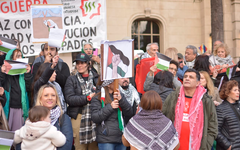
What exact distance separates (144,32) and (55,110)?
26.9 ft

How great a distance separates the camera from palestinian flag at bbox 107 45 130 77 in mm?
3848

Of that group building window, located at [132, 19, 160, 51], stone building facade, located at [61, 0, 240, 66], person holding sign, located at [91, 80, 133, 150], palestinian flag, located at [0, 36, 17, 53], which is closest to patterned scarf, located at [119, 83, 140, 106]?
person holding sign, located at [91, 80, 133, 150]

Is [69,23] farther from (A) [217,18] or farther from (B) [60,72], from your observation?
(A) [217,18]

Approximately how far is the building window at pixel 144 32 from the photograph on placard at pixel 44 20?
230 inches

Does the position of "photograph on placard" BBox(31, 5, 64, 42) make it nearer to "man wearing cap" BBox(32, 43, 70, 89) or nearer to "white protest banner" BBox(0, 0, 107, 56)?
"man wearing cap" BBox(32, 43, 70, 89)

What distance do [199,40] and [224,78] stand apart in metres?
6.13

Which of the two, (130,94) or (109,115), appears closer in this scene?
(109,115)

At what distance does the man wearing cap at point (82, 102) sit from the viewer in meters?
4.23

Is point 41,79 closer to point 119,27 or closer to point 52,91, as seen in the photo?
point 52,91

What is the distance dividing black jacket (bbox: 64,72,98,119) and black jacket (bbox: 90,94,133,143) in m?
0.35

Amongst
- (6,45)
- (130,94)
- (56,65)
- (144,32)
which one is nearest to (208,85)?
(130,94)

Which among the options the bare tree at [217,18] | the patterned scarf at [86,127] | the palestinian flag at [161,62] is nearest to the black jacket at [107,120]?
the patterned scarf at [86,127]

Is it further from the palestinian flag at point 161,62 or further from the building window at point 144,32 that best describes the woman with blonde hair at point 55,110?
the building window at point 144,32

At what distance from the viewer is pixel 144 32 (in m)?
11.2
